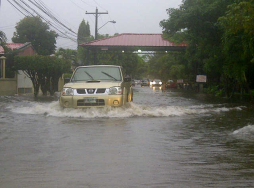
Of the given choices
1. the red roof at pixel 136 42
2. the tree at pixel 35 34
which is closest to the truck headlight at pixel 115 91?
the red roof at pixel 136 42

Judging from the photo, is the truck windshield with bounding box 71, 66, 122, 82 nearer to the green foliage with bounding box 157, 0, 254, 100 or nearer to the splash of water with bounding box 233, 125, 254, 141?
the green foliage with bounding box 157, 0, 254, 100

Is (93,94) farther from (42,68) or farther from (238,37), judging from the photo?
(42,68)

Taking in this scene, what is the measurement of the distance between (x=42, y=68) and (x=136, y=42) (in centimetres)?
1347

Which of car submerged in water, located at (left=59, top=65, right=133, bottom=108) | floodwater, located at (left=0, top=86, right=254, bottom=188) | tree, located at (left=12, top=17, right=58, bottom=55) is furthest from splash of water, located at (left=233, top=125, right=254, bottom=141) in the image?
tree, located at (left=12, top=17, right=58, bottom=55)

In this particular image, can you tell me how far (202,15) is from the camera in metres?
22.8

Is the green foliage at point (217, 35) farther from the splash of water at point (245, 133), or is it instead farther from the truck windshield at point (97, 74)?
the splash of water at point (245, 133)

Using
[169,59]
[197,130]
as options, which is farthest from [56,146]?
[169,59]

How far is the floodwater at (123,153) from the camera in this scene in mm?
4895

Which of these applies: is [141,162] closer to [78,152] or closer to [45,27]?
→ [78,152]

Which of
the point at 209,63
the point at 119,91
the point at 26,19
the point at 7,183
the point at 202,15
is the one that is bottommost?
the point at 7,183

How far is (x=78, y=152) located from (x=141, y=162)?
123 cm

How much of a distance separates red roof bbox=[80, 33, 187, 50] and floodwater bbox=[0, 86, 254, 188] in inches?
947

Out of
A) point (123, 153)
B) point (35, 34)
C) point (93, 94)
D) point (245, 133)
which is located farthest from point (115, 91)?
point (35, 34)

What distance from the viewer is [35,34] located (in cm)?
4994
